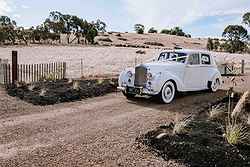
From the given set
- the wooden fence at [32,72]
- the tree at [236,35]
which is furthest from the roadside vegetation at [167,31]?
the wooden fence at [32,72]

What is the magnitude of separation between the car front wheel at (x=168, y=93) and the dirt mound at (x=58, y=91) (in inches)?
99.9

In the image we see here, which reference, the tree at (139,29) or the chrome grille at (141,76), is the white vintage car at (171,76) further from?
the tree at (139,29)

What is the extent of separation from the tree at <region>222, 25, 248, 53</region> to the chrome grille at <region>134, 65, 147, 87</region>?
56.1 meters

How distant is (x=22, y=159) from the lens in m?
5.83

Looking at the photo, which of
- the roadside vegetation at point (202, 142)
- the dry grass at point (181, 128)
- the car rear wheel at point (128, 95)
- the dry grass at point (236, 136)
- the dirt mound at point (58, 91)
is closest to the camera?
the roadside vegetation at point (202, 142)

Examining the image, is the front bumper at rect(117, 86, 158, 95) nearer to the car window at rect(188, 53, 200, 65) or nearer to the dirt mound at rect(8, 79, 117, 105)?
the dirt mound at rect(8, 79, 117, 105)

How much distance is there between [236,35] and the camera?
6412cm

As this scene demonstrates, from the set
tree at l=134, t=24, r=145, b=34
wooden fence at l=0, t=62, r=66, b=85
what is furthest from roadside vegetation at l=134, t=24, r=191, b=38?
wooden fence at l=0, t=62, r=66, b=85

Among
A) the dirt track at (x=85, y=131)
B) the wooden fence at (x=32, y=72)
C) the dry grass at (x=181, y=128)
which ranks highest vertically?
the wooden fence at (x=32, y=72)

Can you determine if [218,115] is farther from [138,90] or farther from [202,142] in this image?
[138,90]

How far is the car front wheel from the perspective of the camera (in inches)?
432

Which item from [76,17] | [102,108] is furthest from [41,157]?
[76,17]

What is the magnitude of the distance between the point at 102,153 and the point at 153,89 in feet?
15.9

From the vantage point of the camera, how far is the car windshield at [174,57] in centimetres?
1220
